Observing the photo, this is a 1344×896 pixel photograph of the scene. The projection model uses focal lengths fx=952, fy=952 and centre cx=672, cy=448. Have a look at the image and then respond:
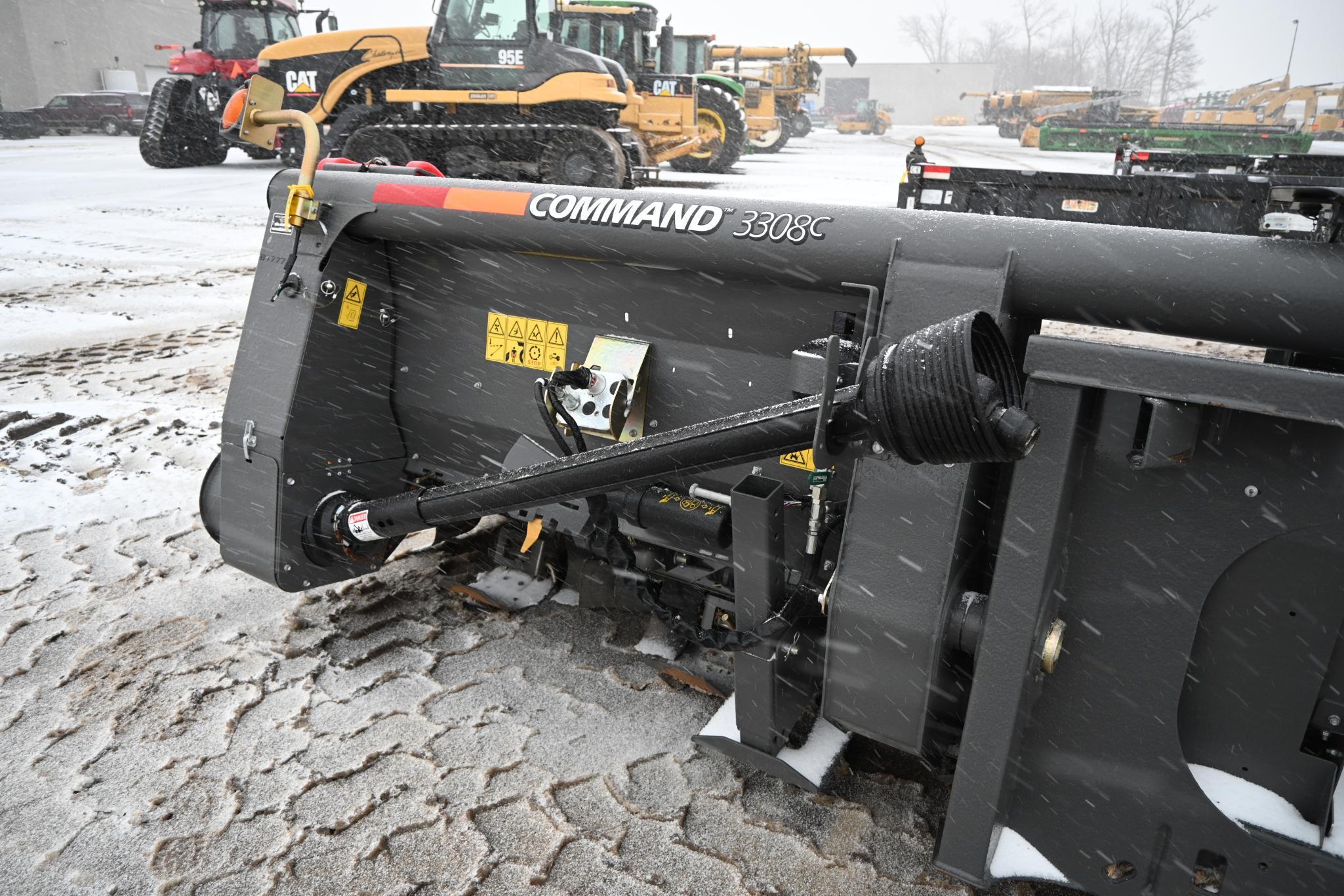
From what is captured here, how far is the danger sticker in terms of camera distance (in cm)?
231

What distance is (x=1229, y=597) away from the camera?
57.3 inches

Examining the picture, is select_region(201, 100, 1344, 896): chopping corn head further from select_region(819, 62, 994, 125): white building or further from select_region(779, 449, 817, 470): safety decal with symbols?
select_region(819, 62, 994, 125): white building

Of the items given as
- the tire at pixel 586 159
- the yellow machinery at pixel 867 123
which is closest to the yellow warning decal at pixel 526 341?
the tire at pixel 586 159

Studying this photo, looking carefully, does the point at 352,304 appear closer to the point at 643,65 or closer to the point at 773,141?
the point at 643,65

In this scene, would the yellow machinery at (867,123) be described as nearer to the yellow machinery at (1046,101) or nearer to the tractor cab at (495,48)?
the yellow machinery at (1046,101)

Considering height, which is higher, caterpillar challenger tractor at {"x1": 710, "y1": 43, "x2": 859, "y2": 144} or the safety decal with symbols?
caterpillar challenger tractor at {"x1": 710, "y1": 43, "x2": 859, "y2": 144}

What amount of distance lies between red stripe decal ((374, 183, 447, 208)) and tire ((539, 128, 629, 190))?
27.5ft

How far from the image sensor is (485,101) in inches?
423

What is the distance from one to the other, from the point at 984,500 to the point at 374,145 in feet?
35.5

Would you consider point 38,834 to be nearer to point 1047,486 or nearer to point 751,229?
point 751,229

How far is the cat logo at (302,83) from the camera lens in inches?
461

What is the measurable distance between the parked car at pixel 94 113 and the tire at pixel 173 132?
11.4 metres

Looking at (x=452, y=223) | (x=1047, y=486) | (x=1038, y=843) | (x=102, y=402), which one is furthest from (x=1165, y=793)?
(x=102, y=402)

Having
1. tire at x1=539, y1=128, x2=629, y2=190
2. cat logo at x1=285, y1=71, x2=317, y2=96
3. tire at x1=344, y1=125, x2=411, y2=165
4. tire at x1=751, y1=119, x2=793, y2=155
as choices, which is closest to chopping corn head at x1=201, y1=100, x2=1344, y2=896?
tire at x1=539, y1=128, x2=629, y2=190
